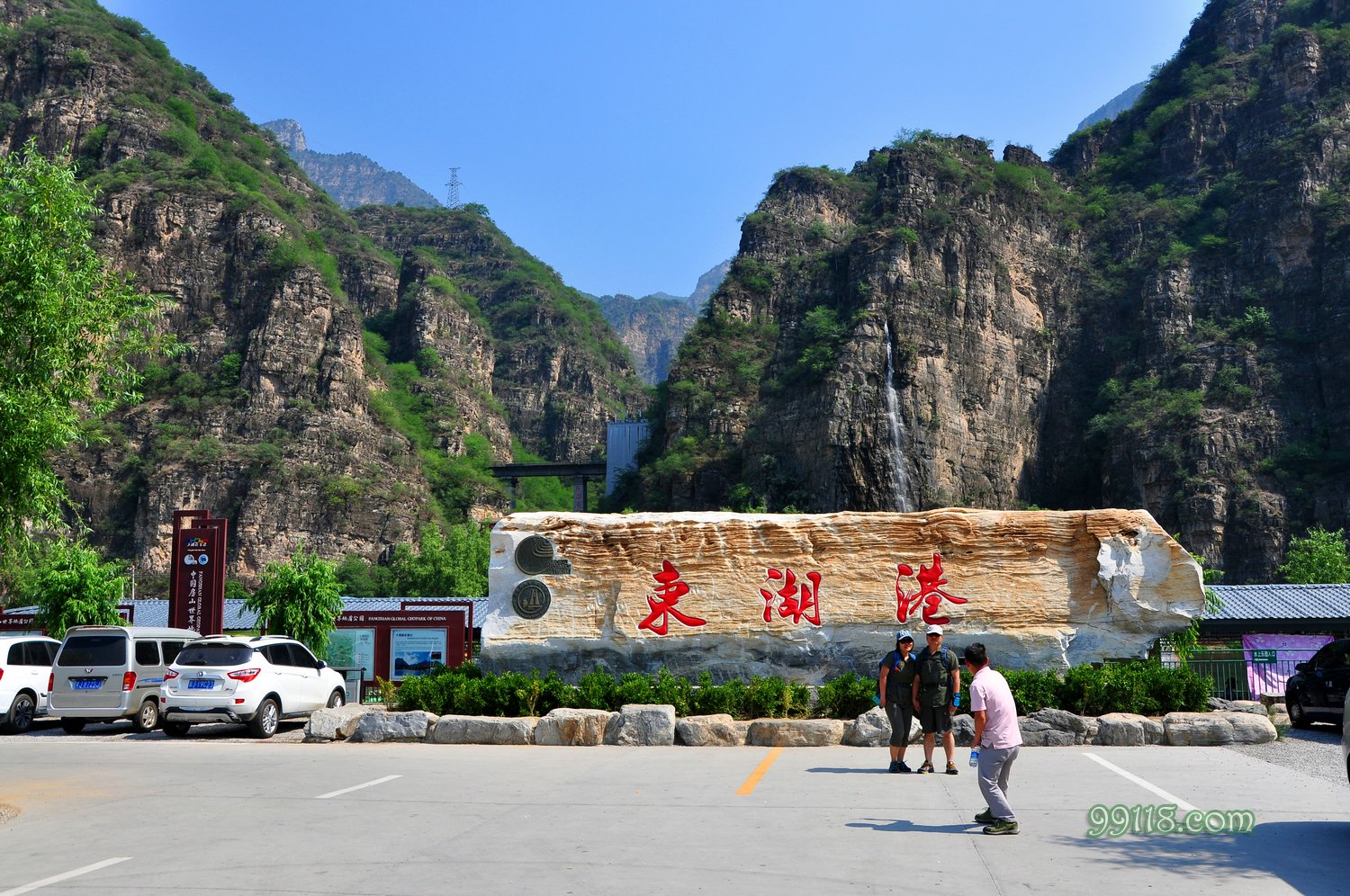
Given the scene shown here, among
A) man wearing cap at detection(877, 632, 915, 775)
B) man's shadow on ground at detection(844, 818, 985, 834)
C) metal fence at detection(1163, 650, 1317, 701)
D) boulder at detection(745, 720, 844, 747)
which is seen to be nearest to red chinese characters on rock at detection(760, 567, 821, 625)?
boulder at detection(745, 720, 844, 747)

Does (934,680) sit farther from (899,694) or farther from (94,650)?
(94,650)

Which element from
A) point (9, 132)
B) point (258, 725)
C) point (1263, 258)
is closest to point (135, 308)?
point (258, 725)

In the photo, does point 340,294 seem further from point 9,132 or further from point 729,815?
point 729,815

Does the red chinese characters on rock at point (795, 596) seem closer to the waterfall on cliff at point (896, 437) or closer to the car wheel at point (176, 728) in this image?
the car wheel at point (176, 728)

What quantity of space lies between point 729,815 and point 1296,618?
29.0 m

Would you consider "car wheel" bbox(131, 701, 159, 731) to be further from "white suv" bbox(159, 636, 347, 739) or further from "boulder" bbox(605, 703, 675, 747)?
"boulder" bbox(605, 703, 675, 747)

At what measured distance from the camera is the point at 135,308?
1203 cm

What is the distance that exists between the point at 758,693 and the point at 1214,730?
6009mm

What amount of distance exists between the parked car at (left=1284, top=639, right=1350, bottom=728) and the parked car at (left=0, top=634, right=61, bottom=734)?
769 inches

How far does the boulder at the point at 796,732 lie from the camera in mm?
14641

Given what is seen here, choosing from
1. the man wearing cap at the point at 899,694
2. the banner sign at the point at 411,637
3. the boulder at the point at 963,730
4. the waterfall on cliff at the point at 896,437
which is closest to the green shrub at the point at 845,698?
the boulder at the point at 963,730

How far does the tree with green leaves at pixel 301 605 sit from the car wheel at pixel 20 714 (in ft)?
24.0

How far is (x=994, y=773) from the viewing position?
8078 mm

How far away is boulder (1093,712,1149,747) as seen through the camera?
561 inches
